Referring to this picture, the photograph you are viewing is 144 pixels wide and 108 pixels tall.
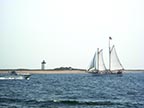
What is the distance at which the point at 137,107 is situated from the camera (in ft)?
153

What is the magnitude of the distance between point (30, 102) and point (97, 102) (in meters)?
8.44

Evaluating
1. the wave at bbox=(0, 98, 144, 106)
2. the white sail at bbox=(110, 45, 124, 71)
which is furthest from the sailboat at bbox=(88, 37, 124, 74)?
the wave at bbox=(0, 98, 144, 106)

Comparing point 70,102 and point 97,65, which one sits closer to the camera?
point 70,102

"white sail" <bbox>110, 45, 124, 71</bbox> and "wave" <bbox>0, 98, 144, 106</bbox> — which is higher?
"white sail" <bbox>110, 45, 124, 71</bbox>

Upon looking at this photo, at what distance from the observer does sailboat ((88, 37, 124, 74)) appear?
512 feet

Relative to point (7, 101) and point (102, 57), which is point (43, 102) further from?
point (102, 57)

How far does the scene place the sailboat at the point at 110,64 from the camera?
156 metres

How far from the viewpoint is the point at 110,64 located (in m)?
161

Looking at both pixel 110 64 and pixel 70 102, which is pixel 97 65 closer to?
pixel 110 64

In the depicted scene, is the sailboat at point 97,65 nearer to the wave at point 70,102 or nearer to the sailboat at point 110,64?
the sailboat at point 110,64

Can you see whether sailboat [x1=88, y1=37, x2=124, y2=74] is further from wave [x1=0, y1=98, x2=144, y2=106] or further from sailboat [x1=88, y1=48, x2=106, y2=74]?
wave [x1=0, y1=98, x2=144, y2=106]

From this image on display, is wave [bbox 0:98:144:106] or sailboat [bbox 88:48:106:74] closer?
wave [bbox 0:98:144:106]

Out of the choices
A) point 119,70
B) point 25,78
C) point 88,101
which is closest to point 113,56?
point 119,70

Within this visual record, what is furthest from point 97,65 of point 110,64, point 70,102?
point 70,102
